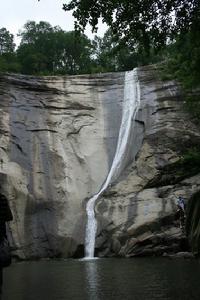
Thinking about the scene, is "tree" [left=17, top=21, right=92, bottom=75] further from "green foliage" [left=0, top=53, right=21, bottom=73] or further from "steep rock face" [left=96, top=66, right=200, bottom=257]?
"steep rock face" [left=96, top=66, right=200, bottom=257]

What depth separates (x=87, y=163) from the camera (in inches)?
1083

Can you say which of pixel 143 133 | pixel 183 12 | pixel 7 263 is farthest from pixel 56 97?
pixel 7 263

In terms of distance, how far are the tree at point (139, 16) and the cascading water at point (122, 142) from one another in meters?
13.8

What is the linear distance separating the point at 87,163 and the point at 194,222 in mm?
14313

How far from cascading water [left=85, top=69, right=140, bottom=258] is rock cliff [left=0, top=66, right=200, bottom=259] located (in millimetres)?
326

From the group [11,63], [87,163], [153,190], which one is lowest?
[153,190]

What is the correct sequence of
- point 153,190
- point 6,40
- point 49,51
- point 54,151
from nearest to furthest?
point 153,190
point 54,151
point 49,51
point 6,40

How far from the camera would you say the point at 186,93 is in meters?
29.2

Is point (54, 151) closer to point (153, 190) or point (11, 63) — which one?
point (153, 190)

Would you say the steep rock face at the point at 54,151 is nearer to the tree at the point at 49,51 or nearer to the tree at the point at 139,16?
the tree at the point at 139,16

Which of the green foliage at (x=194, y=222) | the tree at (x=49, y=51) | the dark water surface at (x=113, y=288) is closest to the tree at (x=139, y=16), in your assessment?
the dark water surface at (x=113, y=288)

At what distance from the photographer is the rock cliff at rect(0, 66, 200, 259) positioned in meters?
21.4

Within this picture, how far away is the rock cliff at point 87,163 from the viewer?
70.2 ft

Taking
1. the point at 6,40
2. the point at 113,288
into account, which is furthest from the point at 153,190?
the point at 6,40
